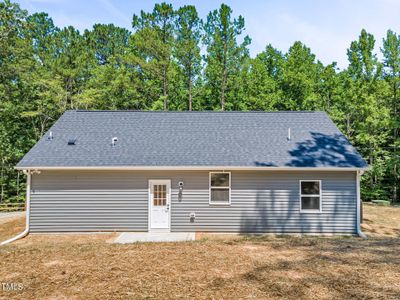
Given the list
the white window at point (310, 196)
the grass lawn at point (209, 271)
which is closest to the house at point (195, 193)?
the white window at point (310, 196)

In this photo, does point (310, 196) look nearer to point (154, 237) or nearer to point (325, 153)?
point (325, 153)

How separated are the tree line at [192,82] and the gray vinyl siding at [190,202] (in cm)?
1345

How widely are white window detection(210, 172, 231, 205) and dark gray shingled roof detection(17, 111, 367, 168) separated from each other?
619mm

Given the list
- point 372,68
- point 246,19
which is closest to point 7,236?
point 246,19

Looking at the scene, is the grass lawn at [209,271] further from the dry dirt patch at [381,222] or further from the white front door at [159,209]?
the dry dirt patch at [381,222]

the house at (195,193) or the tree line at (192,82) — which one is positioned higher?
the tree line at (192,82)

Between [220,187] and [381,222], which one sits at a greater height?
[220,187]

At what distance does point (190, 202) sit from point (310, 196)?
5042 mm

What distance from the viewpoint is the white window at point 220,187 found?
12.8 meters

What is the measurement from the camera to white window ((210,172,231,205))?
12.8 meters

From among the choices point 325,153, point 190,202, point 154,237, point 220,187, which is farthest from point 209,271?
point 325,153

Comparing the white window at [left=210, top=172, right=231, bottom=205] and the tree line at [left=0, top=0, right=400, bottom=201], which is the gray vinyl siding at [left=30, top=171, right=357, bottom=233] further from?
the tree line at [left=0, top=0, right=400, bottom=201]

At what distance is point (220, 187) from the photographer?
1284 centimetres

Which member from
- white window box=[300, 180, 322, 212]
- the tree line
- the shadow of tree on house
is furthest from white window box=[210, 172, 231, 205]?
the tree line
